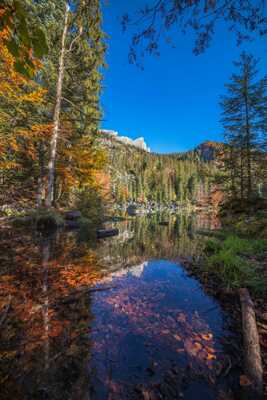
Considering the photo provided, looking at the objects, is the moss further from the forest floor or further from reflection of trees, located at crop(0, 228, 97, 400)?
reflection of trees, located at crop(0, 228, 97, 400)

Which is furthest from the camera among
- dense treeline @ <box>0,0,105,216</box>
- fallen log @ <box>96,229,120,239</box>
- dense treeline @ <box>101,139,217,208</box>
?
dense treeline @ <box>101,139,217,208</box>

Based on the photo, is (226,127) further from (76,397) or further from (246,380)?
(76,397)

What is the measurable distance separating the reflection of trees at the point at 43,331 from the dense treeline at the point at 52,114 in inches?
161

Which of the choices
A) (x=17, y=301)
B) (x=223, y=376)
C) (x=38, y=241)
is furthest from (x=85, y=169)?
(x=223, y=376)

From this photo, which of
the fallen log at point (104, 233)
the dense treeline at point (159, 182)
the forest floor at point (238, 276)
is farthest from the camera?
the dense treeline at point (159, 182)

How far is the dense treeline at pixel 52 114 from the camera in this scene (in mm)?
8289

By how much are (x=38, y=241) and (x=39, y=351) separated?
5.26 metres

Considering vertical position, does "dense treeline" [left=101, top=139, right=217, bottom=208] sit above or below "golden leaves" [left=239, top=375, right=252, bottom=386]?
above

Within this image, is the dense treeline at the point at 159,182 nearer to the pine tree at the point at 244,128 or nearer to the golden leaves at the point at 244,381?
the pine tree at the point at 244,128

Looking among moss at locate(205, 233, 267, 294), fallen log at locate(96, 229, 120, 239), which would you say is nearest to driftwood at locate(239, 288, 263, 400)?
moss at locate(205, 233, 267, 294)

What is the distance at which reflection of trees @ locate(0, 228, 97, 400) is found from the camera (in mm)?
1718

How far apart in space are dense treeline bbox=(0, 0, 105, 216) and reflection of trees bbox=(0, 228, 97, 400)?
408 cm

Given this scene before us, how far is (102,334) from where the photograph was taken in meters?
2.55

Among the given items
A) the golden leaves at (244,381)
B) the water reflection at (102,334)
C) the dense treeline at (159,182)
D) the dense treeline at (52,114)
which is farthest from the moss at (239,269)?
the dense treeline at (159,182)
